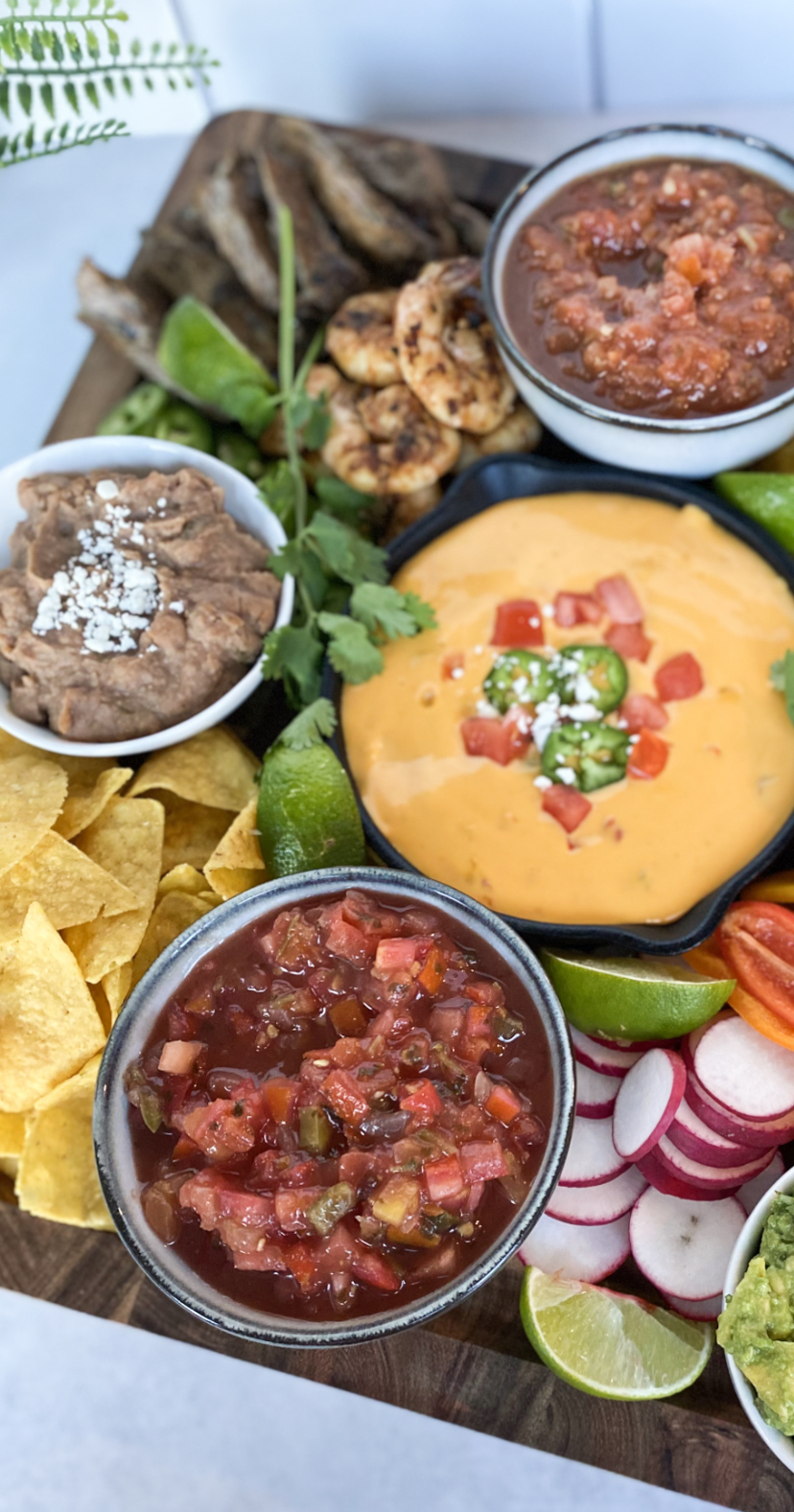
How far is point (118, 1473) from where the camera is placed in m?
3.31

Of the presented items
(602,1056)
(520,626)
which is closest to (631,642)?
(520,626)

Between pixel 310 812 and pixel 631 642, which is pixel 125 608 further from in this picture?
pixel 631 642

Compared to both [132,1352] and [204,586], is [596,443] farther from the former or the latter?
[132,1352]

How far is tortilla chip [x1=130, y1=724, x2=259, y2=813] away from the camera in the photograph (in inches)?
118

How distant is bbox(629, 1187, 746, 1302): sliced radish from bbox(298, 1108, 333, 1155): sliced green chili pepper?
2.65ft

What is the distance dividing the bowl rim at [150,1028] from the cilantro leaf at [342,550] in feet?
2.61

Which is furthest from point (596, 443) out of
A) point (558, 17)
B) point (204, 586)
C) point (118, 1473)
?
point (118, 1473)

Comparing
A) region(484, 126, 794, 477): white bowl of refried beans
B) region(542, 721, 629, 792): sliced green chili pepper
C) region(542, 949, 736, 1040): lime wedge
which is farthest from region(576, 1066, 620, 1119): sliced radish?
region(484, 126, 794, 477): white bowl of refried beans

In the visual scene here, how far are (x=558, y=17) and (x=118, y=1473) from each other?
4.34 meters

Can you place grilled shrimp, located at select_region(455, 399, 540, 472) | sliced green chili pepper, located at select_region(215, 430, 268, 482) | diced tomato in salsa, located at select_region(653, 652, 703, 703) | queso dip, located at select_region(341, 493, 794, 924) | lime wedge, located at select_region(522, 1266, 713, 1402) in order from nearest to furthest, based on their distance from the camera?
lime wedge, located at select_region(522, 1266, 713, 1402) → queso dip, located at select_region(341, 493, 794, 924) → diced tomato in salsa, located at select_region(653, 652, 703, 703) → grilled shrimp, located at select_region(455, 399, 540, 472) → sliced green chili pepper, located at select_region(215, 430, 268, 482)

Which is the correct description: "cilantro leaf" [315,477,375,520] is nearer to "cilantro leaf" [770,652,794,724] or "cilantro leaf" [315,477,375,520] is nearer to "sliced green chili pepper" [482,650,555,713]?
"sliced green chili pepper" [482,650,555,713]

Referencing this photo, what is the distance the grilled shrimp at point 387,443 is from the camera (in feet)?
10.4

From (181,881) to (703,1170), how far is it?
4.27ft

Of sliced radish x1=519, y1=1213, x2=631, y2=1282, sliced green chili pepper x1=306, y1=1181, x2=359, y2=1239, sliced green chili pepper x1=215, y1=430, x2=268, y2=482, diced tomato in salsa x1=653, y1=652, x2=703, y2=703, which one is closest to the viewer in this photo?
sliced green chili pepper x1=306, y1=1181, x2=359, y2=1239
